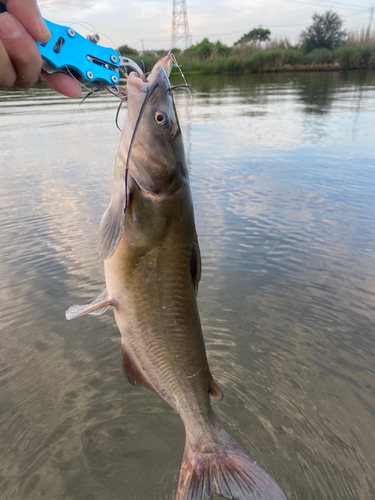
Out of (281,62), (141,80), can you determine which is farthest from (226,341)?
(281,62)

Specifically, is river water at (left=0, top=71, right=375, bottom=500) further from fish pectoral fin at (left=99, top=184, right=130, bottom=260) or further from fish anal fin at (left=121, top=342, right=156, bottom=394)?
fish pectoral fin at (left=99, top=184, right=130, bottom=260)

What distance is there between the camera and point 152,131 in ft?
5.54

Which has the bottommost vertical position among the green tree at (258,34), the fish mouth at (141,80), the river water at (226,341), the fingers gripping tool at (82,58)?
the river water at (226,341)

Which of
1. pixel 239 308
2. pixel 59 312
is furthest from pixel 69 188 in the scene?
pixel 239 308

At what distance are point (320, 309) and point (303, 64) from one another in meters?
43.5

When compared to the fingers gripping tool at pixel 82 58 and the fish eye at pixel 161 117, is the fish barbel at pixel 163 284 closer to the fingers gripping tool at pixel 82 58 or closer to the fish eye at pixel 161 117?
the fish eye at pixel 161 117

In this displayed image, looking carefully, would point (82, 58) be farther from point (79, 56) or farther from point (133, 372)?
point (133, 372)

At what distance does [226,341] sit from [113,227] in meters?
1.92

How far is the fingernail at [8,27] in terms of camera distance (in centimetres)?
128

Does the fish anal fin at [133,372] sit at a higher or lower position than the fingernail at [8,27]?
lower

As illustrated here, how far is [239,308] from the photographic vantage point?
145 inches

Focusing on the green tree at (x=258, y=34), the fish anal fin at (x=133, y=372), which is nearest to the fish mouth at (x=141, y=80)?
the fish anal fin at (x=133, y=372)

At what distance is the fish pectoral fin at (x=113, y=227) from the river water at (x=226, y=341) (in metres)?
1.47

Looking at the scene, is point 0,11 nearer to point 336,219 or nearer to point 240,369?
point 240,369
